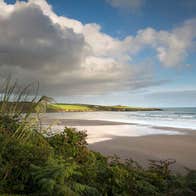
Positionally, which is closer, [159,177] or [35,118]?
[35,118]

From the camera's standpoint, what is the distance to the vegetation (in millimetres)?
2822

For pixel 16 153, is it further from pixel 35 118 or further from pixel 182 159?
pixel 182 159

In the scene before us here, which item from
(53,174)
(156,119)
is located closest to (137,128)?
(156,119)

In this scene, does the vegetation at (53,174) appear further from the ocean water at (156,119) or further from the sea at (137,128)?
the ocean water at (156,119)

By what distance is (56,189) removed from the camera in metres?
2.67

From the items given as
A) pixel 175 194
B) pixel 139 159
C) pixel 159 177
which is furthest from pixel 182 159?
pixel 175 194

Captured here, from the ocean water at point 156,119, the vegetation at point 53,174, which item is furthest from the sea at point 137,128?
the vegetation at point 53,174

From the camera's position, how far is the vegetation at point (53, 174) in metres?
2.82

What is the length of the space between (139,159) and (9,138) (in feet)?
21.6

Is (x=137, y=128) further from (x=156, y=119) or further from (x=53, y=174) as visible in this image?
(x=53, y=174)

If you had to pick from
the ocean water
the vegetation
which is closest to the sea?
the ocean water

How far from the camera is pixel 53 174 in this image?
2709 mm

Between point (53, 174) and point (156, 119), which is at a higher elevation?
point (53, 174)

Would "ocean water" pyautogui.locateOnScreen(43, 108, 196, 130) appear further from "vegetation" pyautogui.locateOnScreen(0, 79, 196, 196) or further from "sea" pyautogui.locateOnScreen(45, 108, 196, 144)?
"vegetation" pyautogui.locateOnScreen(0, 79, 196, 196)
